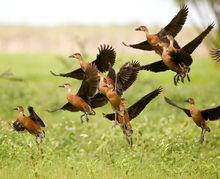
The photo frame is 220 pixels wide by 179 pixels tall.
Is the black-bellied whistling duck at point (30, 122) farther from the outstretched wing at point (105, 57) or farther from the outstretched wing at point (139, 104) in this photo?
the outstretched wing at point (139, 104)

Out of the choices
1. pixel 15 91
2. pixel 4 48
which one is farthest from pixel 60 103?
pixel 4 48

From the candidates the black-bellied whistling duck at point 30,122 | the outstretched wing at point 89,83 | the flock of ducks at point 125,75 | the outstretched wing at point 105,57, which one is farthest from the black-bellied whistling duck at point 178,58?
the black-bellied whistling duck at point 30,122

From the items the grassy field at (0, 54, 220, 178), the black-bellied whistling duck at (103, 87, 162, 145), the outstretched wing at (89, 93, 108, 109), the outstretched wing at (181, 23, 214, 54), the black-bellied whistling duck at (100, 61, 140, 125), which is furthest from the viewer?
the grassy field at (0, 54, 220, 178)

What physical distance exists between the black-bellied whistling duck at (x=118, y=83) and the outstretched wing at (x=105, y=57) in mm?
210

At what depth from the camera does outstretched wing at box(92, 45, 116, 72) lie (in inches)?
293

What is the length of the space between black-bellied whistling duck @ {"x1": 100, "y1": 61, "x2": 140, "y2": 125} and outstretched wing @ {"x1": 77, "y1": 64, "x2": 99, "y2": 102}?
0.15 m

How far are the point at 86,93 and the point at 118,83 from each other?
1.27 feet

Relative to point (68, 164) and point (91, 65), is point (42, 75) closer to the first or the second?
point (68, 164)

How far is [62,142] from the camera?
11.4 meters

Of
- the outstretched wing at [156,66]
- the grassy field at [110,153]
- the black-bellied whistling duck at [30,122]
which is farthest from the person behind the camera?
the grassy field at [110,153]

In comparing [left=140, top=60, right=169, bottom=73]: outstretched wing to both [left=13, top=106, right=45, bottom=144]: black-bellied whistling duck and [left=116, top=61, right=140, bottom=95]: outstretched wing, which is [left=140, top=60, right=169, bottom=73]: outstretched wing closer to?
[left=116, top=61, right=140, bottom=95]: outstretched wing

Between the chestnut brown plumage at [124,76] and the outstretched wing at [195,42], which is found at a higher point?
the outstretched wing at [195,42]

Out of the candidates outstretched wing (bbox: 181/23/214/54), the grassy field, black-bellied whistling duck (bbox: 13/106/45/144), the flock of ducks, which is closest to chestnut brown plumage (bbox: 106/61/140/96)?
the flock of ducks

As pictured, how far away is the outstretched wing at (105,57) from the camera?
7.45 metres
